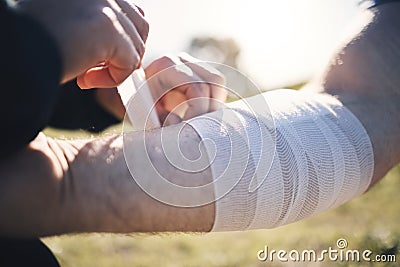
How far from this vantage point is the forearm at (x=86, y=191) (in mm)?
669

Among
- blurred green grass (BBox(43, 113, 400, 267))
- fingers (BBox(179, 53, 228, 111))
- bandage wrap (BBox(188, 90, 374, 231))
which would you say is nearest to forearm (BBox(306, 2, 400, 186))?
bandage wrap (BBox(188, 90, 374, 231))

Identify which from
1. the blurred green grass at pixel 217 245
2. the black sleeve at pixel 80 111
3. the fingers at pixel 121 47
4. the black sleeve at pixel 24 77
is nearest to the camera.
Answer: the black sleeve at pixel 24 77

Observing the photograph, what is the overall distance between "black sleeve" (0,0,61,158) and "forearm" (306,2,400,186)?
49 cm

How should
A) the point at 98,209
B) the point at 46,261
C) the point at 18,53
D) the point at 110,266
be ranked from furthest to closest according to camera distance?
the point at 110,266 < the point at 46,261 < the point at 98,209 < the point at 18,53

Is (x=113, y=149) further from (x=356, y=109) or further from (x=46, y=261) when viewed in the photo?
(x=356, y=109)

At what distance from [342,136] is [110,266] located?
97 cm

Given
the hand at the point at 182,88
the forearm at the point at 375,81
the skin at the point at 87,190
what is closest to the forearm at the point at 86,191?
the skin at the point at 87,190

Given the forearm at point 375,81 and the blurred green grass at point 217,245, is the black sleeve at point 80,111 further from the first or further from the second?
the forearm at point 375,81

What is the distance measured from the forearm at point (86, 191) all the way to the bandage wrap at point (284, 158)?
0.03 metres

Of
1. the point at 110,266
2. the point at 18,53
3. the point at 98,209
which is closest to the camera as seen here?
the point at 18,53

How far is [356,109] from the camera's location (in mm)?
984

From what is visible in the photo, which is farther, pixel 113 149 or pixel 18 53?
pixel 113 149

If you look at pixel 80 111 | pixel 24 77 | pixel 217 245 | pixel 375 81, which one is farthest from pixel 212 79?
pixel 217 245

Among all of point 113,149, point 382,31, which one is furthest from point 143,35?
point 382,31
